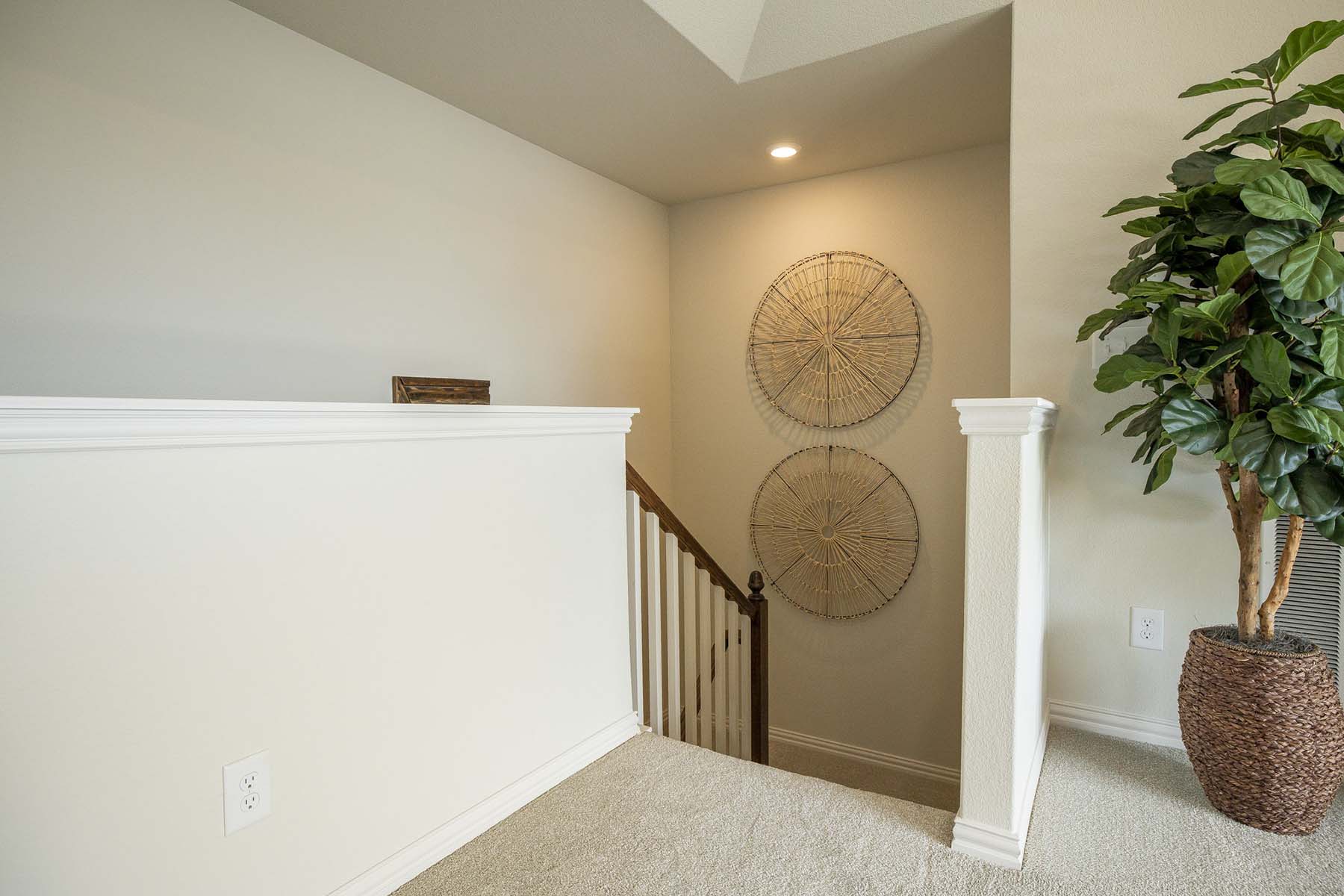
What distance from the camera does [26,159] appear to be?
1.70 meters

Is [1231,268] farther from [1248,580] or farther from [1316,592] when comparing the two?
[1316,592]

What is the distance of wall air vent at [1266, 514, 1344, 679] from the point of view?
1.94 meters

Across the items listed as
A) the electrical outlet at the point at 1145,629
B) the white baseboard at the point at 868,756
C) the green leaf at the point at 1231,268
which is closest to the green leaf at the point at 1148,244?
the green leaf at the point at 1231,268

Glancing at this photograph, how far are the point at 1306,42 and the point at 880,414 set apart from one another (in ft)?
7.35

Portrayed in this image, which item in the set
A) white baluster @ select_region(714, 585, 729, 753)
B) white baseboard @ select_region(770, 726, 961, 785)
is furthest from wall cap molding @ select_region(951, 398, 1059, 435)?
white baseboard @ select_region(770, 726, 961, 785)

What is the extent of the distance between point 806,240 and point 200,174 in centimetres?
258

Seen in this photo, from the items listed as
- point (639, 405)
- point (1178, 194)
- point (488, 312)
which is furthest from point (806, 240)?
point (1178, 194)

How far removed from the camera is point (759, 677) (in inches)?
119

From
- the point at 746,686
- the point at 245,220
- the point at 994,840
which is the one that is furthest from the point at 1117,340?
the point at 245,220

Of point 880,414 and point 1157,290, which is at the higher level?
point 1157,290

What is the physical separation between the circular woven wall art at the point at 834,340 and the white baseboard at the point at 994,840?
6.97 ft

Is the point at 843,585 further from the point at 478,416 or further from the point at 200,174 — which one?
the point at 200,174

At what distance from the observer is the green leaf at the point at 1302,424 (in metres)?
1.39

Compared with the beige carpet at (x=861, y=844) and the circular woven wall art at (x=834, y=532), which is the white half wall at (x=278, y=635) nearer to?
the beige carpet at (x=861, y=844)
